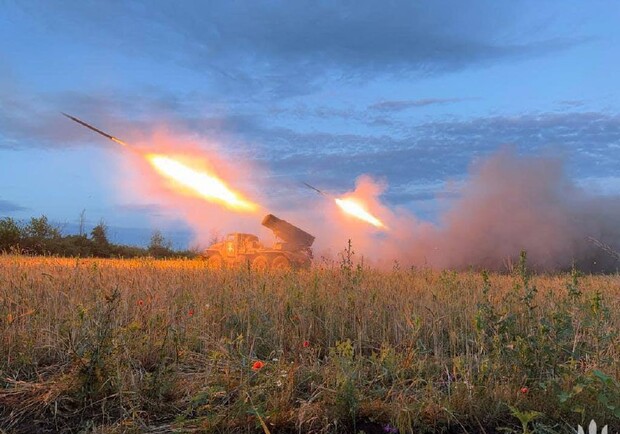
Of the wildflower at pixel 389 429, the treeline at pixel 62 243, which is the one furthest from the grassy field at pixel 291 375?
the treeline at pixel 62 243

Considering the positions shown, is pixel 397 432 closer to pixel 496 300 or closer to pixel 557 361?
pixel 557 361

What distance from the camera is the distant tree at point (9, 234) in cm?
2986

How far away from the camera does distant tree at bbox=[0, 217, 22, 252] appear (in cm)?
2986

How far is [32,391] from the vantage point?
14.5ft

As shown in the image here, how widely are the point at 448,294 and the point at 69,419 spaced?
6.37 m

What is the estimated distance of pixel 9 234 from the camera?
99.0ft

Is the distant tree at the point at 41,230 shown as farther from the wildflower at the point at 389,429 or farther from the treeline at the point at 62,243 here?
the wildflower at the point at 389,429

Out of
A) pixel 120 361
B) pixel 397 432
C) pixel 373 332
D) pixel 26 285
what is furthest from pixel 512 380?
pixel 26 285

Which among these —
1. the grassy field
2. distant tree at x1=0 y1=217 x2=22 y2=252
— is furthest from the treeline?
the grassy field

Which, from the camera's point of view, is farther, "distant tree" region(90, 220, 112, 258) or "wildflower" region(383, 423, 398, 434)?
"distant tree" region(90, 220, 112, 258)

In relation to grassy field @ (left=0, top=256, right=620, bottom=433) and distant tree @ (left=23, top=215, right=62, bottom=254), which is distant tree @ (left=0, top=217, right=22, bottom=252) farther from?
grassy field @ (left=0, top=256, right=620, bottom=433)

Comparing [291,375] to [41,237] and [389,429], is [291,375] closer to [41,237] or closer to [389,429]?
[389,429]

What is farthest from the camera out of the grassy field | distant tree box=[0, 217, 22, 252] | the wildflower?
distant tree box=[0, 217, 22, 252]

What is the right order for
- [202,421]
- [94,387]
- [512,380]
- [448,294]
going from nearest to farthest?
1. [202,421]
2. [94,387]
3. [512,380]
4. [448,294]
